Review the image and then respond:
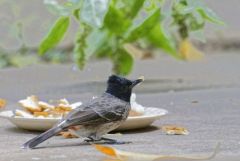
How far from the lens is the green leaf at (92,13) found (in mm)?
4074

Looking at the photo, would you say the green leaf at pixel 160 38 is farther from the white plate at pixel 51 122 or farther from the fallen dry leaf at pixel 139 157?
the fallen dry leaf at pixel 139 157

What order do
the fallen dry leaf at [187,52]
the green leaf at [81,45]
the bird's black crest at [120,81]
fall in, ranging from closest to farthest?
the bird's black crest at [120,81] → the green leaf at [81,45] → the fallen dry leaf at [187,52]

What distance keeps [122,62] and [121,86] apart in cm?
Answer: 183

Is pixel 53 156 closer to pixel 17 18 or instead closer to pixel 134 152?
pixel 134 152

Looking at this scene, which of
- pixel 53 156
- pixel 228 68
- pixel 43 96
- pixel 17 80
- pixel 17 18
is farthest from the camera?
pixel 17 18

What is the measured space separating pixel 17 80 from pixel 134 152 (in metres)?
3.24

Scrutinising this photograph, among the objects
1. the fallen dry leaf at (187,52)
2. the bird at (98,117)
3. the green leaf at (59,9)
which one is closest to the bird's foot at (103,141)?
the bird at (98,117)

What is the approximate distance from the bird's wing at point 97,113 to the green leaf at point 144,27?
140 centimetres

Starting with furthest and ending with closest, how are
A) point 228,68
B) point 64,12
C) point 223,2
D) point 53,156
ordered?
point 223,2 < point 228,68 < point 64,12 < point 53,156

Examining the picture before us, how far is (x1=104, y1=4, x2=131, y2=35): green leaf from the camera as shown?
5044 millimetres

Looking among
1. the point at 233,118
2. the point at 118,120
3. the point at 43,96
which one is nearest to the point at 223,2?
the point at 43,96

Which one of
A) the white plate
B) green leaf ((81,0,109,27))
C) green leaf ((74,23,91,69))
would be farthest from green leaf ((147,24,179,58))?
the white plate

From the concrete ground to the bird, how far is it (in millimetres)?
70

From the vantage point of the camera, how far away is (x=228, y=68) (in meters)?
6.62
